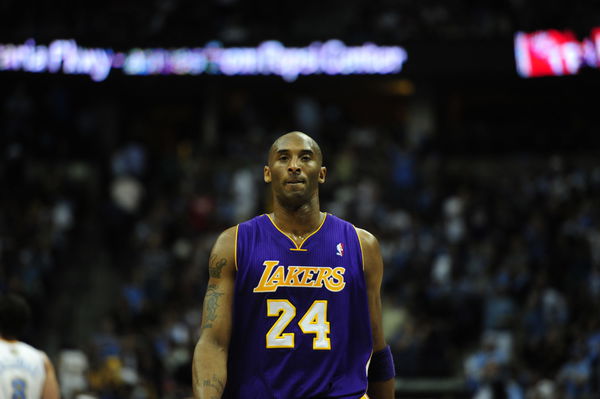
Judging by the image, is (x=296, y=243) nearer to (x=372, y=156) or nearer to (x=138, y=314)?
(x=138, y=314)

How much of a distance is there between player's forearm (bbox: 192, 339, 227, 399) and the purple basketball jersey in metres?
0.12

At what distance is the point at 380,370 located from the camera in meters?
5.26

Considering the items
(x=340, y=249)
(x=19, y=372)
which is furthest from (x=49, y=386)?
(x=340, y=249)

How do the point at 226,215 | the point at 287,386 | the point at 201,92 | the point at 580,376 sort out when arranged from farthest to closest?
the point at 201,92 < the point at 226,215 < the point at 580,376 < the point at 287,386

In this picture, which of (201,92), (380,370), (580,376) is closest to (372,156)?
(201,92)

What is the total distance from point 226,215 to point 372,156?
372 centimetres

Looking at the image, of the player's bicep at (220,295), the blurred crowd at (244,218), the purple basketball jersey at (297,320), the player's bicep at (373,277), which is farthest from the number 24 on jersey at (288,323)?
the blurred crowd at (244,218)

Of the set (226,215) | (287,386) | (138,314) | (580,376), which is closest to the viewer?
(287,386)

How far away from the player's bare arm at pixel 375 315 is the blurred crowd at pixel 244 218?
288 inches

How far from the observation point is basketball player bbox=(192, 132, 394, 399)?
473 centimetres

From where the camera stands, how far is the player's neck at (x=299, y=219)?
5043 millimetres

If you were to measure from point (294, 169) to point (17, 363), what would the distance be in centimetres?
236

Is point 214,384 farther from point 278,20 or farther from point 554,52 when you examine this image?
point 278,20

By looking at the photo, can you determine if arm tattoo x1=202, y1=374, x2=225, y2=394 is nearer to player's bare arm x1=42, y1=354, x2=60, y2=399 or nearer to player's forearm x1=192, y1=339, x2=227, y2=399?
player's forearm x1=192, y1=339, x2=227, y2=399
